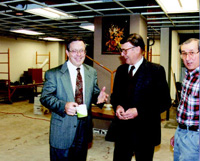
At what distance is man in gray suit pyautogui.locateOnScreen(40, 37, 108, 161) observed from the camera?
6.94 feet

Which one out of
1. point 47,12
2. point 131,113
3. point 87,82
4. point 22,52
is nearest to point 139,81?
point 131,113

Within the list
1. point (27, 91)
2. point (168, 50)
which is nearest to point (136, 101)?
point (168, 50)

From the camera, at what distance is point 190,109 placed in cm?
191

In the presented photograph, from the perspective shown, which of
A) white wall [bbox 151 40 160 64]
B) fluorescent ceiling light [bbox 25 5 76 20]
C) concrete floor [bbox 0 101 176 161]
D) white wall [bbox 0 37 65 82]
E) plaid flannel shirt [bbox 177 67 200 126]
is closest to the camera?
plaid flannel shirt [bbox 177 67 200 126]

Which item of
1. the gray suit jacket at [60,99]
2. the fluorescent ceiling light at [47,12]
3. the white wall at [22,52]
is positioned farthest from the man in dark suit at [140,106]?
the white wall at [22,52]

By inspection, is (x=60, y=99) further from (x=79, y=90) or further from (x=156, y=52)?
(x=156, y=52)

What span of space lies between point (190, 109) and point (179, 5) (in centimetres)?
332

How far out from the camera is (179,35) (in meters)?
10.6

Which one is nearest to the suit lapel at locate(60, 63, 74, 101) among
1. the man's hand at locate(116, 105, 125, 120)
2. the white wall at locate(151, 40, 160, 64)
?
the man's hand at locate(116, 105, 125, 120)

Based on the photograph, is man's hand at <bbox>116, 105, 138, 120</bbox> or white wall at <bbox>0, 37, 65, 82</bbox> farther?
white wall at <bbox>0, 37, 65, 82</bbox>

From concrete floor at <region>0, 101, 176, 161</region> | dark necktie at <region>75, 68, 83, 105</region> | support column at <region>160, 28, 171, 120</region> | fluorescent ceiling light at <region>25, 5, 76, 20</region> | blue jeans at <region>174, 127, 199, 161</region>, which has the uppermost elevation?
fluorescent ceiling light at <region>25, 5, 76, 20</region>

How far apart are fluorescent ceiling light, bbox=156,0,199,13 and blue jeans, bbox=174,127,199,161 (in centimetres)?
307

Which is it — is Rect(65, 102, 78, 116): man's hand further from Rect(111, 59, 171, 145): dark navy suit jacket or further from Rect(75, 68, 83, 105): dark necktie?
Rect(111, 59, 171, 145): dark navy suit jacket

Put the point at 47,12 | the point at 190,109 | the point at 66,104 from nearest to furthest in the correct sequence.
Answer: the point at 190,109 → the point at 66,104 → the point at 47,12
